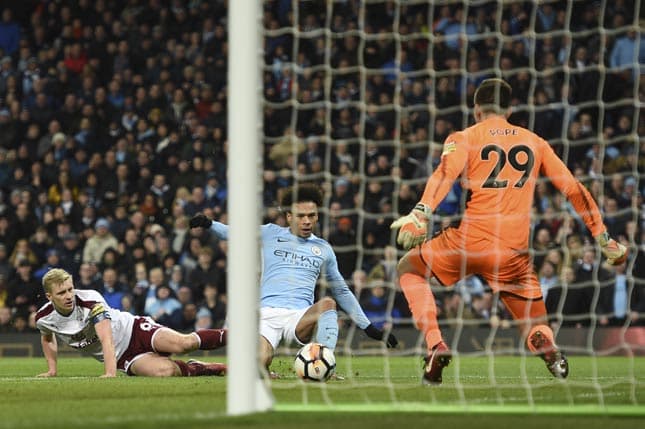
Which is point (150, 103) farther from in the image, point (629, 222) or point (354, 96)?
point (629, 222)

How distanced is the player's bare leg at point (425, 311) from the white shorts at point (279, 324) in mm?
1411

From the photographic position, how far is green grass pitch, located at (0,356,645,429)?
5.21 metres

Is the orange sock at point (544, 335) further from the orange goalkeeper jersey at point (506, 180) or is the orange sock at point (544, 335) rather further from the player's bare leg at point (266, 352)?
the player's bare leg at point (266, 352)

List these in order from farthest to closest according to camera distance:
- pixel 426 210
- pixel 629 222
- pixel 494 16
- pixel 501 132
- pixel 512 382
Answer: pixel 494 16 < pixel 629 222 < pixel 512 382 < pixel 501 132 < pixel 426 210

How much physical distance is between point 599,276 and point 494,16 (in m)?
4.51

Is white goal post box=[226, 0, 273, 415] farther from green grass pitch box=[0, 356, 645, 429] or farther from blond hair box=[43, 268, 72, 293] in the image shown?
blond hair box=[43, 268, 72, 293]

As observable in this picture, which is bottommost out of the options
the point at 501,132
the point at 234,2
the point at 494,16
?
the point at 501,132

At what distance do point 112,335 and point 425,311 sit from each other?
2.69m

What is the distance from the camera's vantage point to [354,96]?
15.3 metres

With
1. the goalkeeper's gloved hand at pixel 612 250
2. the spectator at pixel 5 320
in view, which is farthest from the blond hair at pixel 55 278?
the spectator at pixel 5 320

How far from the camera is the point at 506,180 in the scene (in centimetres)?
770

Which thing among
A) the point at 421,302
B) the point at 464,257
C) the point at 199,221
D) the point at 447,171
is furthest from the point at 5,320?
the point at 447,171

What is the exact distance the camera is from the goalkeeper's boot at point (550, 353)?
7871 millimetres

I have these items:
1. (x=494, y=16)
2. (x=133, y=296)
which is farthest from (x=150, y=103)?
(x=494, y=16)
